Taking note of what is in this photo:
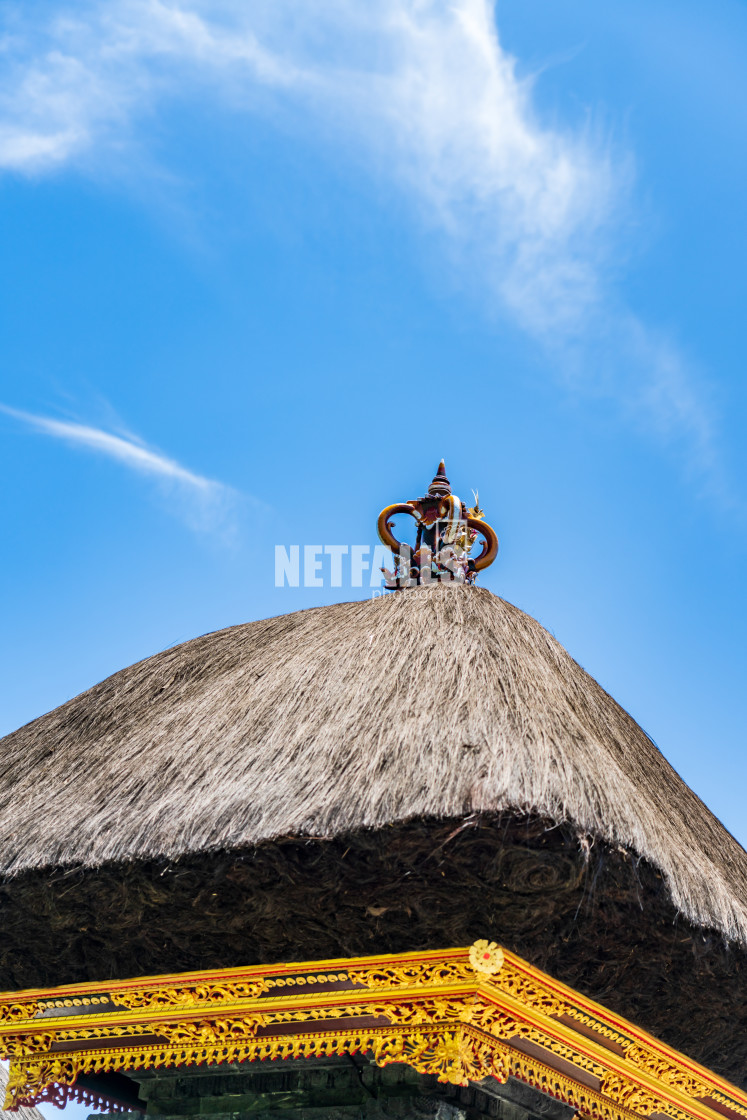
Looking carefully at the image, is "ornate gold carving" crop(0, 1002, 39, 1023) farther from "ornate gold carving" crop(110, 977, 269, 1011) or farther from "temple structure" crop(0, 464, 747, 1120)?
"ornate gold carving" crop(110, 977, 269, 1011)

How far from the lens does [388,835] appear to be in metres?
4.00

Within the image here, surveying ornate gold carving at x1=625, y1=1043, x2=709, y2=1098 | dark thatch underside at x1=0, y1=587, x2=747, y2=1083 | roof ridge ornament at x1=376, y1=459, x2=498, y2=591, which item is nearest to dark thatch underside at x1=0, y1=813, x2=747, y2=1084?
dark thatch underside at x1=0, y1=587, x2=747, y2=1083

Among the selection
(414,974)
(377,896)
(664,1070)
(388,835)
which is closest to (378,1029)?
(414,974)

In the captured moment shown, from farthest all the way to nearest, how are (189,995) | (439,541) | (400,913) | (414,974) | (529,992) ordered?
1. (439,541)
2. (189,995)
3. (529,992)
4. (414,974)
5. (400,913)

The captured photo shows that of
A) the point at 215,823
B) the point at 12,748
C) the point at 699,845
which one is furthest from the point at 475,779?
the point at 12,748

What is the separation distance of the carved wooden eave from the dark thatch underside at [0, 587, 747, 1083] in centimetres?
11

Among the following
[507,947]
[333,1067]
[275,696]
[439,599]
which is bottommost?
[333,1067]

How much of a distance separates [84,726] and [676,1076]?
3679 millimetres

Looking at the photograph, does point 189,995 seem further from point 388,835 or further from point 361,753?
point 388,835

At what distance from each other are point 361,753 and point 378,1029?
4.58 ft

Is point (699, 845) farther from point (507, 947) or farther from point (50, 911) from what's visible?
point (50, 911)

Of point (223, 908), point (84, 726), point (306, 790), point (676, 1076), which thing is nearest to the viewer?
point (306, 790)

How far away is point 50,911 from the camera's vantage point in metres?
4.78

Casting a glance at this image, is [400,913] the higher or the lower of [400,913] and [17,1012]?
the higher
